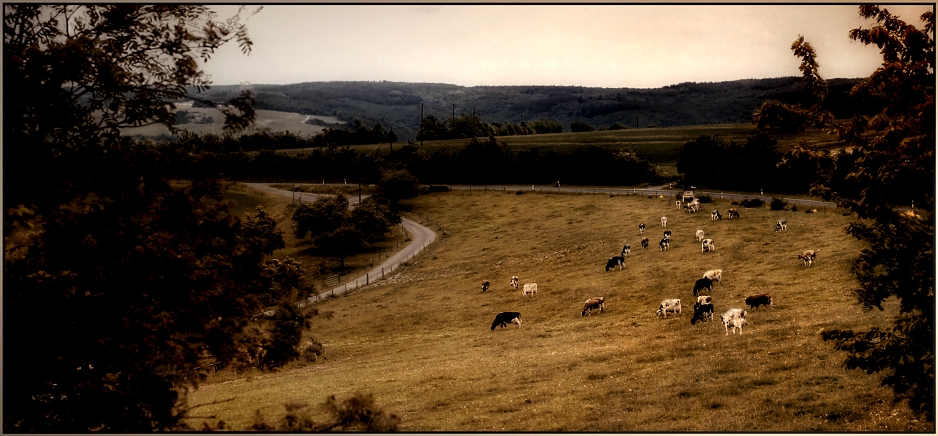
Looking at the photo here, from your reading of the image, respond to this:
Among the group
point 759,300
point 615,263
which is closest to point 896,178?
point 759,300

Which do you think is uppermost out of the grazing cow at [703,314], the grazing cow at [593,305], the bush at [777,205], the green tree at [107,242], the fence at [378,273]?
the green tree at [107,242]

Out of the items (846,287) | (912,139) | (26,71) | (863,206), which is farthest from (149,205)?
(846,287)

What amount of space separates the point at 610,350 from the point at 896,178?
1479 centimetres

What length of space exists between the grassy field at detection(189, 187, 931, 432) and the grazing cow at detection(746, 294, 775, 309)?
0.44 meters

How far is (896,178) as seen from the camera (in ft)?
35.1

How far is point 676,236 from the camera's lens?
51.8 metres

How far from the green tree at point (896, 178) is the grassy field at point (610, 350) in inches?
151

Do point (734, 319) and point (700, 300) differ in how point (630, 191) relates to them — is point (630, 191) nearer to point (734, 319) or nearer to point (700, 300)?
point (700, 300)

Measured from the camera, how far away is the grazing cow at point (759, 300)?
91.0 feet

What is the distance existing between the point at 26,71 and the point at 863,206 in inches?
560

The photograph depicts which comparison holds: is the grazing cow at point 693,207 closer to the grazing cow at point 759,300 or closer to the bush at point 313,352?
the grazing cow at point 759,300

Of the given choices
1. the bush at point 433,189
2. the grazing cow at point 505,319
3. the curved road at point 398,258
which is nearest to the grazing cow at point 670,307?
the grazing cow at point 505,319

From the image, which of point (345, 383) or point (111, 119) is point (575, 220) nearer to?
point (345, 383)

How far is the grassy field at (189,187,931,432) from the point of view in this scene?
16328 mm
